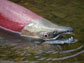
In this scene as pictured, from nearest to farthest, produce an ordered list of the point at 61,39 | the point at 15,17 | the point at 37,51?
the point at 37,51 < the point at 61,39 < the point at 15,17

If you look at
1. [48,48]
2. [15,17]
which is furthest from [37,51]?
[15,17]

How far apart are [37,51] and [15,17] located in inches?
20.3

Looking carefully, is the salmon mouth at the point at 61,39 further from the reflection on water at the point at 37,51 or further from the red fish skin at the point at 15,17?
the red fish skin at the point at 15,17

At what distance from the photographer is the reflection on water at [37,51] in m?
2.20

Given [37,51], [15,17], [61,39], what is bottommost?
[37,51]

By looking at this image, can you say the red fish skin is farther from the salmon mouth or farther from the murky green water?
the salmon mouth

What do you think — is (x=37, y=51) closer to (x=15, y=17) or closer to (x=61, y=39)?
(x=61, y=39)

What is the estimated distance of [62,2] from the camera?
3479mm

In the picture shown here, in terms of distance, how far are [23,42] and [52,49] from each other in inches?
13.1

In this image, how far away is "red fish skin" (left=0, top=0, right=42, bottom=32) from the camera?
2.54 meters

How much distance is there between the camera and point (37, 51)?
232cm

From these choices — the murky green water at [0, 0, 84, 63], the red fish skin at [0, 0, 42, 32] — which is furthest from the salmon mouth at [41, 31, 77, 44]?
the red fish skin at [0, 0, 42, 32]

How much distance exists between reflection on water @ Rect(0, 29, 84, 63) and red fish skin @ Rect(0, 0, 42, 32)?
0.15 metres

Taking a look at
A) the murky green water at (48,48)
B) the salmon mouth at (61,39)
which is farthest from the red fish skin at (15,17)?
the salmon mouth at (61,39)
